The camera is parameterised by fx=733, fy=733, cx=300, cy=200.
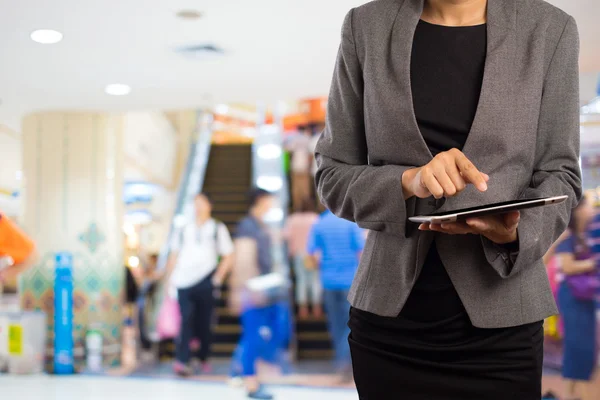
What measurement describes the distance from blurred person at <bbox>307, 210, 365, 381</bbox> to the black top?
5926 millimetres

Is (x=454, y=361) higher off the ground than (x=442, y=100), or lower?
lower

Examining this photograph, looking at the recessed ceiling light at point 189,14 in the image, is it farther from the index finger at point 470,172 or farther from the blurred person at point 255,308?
the index finger at point 470,172

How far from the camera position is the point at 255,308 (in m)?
6.34

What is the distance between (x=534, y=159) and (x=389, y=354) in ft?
1.13

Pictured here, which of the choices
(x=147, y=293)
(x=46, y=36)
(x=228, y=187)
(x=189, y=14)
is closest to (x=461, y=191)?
(x=189, y=14)

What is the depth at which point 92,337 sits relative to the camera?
8.19m

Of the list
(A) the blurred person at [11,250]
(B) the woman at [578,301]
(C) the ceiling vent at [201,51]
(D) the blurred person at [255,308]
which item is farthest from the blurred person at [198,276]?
(A) the blurred person at [11,250]

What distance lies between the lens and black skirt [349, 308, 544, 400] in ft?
3.19

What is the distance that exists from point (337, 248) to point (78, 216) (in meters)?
3.20

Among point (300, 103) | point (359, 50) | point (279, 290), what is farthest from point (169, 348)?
point (359, 50)

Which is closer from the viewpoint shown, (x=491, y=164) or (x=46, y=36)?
(x=491, y=164)

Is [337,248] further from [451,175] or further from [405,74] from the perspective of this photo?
[451,175]

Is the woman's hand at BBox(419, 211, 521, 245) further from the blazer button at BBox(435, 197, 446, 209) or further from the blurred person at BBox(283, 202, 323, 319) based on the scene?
the blurred person at BBox(283, 202, 323, 319)

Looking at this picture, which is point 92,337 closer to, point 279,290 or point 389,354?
point 279,290
